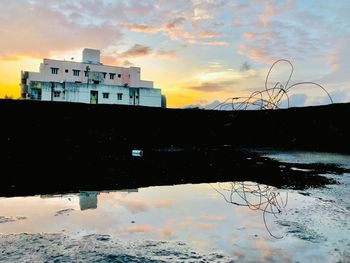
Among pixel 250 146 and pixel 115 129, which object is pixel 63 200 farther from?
pixel 250 146

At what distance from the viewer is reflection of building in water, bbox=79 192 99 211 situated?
3.58 meters

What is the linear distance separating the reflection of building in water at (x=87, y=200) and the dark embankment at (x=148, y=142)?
1.35 feet

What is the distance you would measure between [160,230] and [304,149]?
10.1 metres

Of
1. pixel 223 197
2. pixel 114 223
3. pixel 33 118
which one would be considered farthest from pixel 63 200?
pixel 33 118

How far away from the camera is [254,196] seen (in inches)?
164

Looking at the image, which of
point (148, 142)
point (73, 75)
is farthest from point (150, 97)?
point (148, 142)

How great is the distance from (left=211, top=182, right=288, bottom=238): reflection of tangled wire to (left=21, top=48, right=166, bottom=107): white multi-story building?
4751cm

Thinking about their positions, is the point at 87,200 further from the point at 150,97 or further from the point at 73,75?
the point at 73,75

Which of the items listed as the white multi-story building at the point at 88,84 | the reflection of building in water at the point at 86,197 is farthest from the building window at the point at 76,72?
the reflection of building in water at the point at 86,197

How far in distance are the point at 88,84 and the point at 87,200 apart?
49540 millimetres

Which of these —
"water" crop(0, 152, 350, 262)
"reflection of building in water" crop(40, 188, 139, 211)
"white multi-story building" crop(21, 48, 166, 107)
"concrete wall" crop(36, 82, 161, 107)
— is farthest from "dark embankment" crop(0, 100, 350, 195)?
"white multi-story building" crop(21, 48, 166, 107)

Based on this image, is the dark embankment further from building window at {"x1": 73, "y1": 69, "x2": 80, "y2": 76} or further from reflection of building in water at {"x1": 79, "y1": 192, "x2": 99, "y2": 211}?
building window at {"x1": 73, "y1": 69, "x2": 80, "y2": 76}

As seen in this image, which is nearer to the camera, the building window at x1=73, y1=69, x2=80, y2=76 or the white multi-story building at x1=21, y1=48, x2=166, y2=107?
the white multi-story building at x1=21, y1=48, x2=166, y2=107

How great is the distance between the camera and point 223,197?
4.11m
